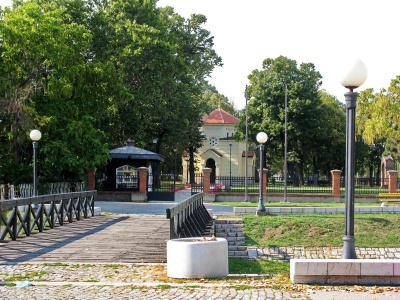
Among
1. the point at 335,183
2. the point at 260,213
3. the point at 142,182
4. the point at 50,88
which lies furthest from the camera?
the point at 335,183

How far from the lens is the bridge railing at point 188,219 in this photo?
13477mm

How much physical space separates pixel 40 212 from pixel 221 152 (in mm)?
52908

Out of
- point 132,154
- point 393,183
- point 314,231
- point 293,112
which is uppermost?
point 293,112

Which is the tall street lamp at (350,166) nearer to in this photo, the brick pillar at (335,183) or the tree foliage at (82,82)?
the tree foliage at (82,82)

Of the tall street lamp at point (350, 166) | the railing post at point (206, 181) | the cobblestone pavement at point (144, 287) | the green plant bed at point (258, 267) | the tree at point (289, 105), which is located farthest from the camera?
the tree at point (289, 105)

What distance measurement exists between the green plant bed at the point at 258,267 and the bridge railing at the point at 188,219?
4.46ft

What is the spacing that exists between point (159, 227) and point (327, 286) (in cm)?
918

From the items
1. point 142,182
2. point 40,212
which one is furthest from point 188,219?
point 142,182

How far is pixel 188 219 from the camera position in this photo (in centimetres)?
1669

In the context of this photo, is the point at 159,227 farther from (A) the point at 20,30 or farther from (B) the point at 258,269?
(A) the point at 20,30

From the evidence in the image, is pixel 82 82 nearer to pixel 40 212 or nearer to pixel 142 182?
pixel 142 182

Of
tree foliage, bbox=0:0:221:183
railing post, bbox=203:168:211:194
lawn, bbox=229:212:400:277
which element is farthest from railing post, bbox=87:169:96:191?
lawn, bbox=229:212:400:277

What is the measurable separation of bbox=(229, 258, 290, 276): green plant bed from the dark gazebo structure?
1705 cm

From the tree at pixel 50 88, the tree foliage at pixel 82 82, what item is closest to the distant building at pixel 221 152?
the tree foliage at pixel 82 82
